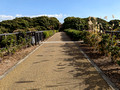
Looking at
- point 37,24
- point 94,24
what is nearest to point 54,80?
point 94,24

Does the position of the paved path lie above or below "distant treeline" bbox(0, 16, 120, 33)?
below

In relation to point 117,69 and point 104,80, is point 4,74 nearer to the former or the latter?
point 104,80

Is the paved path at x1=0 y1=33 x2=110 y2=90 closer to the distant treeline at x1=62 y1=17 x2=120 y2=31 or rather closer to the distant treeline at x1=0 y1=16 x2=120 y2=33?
the distant treeline at x1=62 y1=17 x2=120 y2=31

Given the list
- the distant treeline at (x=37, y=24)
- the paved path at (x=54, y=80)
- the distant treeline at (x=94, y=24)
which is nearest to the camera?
the paved path at (x=54, y=80)

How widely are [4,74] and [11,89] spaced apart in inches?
40.9

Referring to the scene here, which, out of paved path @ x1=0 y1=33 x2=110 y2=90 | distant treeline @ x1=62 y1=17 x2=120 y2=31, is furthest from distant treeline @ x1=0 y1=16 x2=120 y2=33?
paved path @ x1=0 y1=33 x2=110 y2=90

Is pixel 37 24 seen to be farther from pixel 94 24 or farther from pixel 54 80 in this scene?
pixel 54 80

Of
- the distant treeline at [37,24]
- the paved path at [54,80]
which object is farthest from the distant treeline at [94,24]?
the paved path at [54,80]

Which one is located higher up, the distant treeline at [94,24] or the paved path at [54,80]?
the distant treeline at [94,24]

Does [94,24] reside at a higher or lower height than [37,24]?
lower

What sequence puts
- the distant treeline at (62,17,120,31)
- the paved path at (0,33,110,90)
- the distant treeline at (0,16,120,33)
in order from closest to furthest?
1. the paved path at (0,33,110,90)
2. the distant treeline at (62,17,120,31)
3. the distant treeline at (0,16,120,33)

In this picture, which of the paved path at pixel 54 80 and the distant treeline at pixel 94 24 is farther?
the distant treeline at pixel 94 24

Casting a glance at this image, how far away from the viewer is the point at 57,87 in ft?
8.39

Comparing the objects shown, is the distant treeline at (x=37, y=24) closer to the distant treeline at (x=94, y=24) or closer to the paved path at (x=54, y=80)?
the distant treeline at (x=94, y=24)
